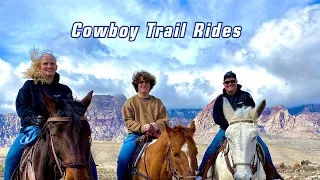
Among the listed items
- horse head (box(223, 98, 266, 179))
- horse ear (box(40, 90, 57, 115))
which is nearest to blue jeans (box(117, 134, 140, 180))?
horse head (box(223, 98, 266, 179))

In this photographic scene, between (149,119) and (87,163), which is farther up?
(149,119)

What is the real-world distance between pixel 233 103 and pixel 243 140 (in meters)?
1.72

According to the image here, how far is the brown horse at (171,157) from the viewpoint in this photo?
604cm

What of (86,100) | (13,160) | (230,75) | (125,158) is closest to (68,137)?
(86,100)

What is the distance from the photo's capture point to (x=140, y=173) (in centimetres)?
721

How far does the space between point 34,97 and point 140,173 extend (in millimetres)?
2630

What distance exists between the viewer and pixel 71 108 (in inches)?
176

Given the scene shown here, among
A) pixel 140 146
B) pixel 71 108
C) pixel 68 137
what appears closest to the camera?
pixel 68 137

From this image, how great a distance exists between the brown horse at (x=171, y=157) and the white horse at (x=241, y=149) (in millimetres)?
716

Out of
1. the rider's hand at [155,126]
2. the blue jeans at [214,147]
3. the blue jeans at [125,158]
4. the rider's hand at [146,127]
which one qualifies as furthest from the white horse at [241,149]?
the blue jeans at [125,158]

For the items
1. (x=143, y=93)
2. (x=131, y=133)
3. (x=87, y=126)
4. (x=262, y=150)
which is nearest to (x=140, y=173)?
(x=131, y=133)

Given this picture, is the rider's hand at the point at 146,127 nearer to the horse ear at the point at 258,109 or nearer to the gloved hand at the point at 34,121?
the horse ear at the point at 258,109

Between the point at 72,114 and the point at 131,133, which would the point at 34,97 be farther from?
the point at 131,133

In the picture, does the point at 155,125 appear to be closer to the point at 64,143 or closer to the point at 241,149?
the point at 241,149
